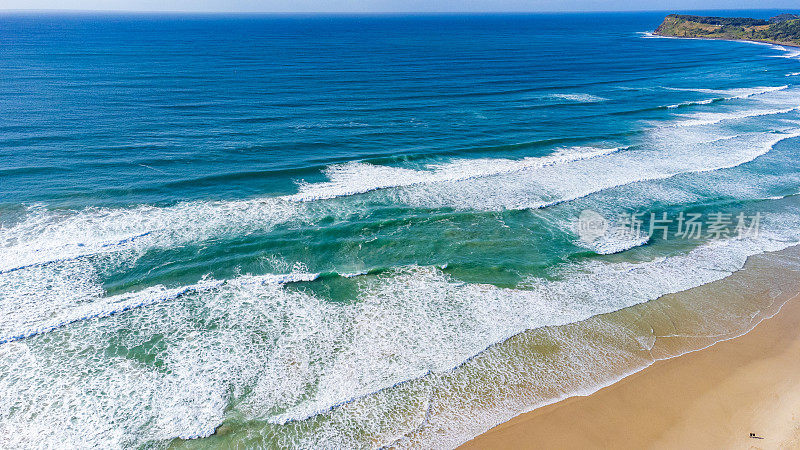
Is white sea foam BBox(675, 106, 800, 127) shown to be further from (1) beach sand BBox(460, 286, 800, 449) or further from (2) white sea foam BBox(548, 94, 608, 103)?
(1) beach sand BBox(460, 286, 800, 449)

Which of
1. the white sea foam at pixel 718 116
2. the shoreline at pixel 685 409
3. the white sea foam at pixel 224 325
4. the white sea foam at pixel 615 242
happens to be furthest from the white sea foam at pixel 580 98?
the shoreline at pixel 685 409

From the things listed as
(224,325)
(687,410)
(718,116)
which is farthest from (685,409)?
(718,116)

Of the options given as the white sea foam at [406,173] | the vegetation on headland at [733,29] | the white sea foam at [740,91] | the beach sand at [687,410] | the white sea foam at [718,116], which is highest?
the vegetation on headland at [733,29]

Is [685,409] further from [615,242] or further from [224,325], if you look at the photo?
[224,325]

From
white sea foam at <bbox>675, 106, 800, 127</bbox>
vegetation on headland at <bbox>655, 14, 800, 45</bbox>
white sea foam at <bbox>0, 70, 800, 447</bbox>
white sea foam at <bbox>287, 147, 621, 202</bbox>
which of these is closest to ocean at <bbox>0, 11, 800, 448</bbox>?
white sea foam at <bbox>0, 70, 800, 447</bbox>

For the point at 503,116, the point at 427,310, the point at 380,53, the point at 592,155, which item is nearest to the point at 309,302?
the point at 427,310

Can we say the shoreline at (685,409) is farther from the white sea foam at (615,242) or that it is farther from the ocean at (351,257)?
the white sea foam at (615,242)
